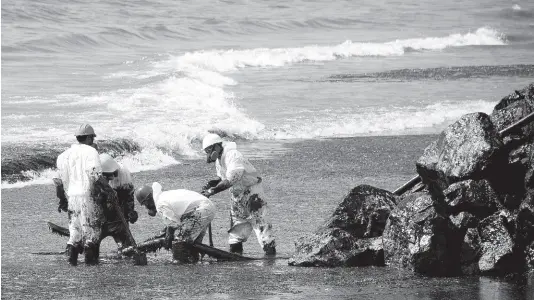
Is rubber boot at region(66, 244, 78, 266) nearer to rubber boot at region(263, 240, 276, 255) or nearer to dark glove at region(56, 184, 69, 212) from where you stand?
dark glove at region(56, 184, 69, 212)

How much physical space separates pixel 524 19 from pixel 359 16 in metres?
11.3

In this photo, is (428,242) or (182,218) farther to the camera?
(182,218)

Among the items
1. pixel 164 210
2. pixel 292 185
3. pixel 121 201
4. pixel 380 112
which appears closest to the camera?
pixel 164 210

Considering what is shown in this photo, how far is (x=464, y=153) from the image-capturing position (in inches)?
388

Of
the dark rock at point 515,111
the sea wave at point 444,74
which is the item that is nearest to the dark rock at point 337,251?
the dark rock at point 515,111

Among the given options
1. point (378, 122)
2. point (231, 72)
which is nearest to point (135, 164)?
point (378, 122)

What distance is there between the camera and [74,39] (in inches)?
1715

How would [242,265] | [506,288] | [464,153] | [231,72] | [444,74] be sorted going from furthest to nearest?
1. [231,72]
2. [444,74]
3. [242,265]
4. [464,153]
5. [506,288]

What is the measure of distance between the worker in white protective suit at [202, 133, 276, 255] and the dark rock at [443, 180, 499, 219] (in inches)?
94.1

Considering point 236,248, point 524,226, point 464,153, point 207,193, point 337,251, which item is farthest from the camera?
point 236,248

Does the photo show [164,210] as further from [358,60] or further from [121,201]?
[358,60]

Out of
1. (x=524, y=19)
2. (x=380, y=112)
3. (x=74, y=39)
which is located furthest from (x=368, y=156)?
(x=524, y=19)

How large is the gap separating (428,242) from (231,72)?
27.8m

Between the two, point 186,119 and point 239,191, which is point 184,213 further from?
point 186,119
